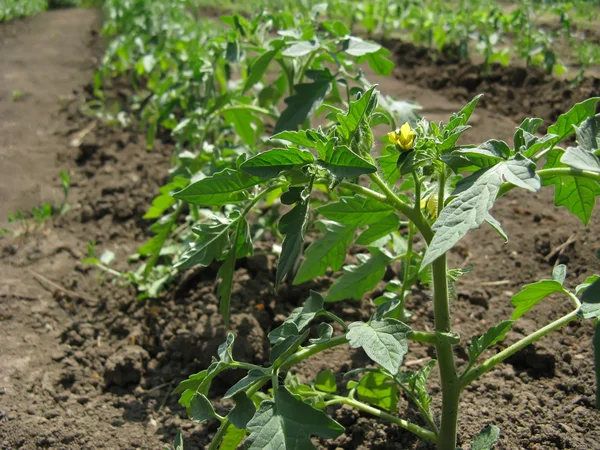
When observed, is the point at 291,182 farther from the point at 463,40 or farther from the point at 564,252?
the point at 463,40

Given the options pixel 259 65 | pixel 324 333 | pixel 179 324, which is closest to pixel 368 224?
pixel 324 333

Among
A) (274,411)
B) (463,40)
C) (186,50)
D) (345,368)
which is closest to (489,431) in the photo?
(274,411)

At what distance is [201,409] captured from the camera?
156cm

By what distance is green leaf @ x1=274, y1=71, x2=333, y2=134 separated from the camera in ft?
7.36

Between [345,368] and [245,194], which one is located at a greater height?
[245,194]

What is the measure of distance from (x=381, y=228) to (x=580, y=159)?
707 mm

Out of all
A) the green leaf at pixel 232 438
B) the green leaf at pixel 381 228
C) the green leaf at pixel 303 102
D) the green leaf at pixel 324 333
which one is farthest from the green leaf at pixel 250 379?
the green leaf at pixel 303 102

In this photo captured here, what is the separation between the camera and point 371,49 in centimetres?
241

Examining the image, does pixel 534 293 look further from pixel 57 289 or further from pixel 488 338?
pixel 57 289

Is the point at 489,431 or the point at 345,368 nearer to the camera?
the point at 489,431

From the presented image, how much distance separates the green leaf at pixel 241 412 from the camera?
145 cm

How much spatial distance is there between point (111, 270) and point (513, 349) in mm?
2105

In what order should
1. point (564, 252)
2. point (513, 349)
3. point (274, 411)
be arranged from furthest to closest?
point (564, 252), point (513, 349), point (274, 411)

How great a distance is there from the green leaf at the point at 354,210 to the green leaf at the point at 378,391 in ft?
1.71
